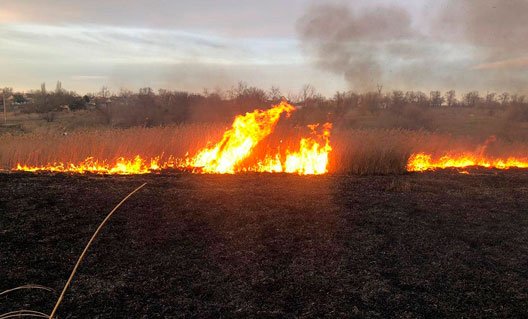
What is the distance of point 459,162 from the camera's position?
16.6 m

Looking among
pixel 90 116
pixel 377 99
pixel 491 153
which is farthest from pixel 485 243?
pixel 90 116

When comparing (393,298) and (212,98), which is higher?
(212,98)

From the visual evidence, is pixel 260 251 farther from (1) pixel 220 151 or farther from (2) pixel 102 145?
(2) pixel 102 145

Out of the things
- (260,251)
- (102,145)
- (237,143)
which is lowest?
(260,251)

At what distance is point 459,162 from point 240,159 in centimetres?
977

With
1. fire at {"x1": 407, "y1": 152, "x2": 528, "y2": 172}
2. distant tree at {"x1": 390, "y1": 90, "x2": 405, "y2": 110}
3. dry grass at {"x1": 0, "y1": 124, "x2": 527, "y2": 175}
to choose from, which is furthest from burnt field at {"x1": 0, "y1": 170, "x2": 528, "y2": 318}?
A: distant tree at {"x1": 390, "y1": 90, "x2": 405, "y2": 110}

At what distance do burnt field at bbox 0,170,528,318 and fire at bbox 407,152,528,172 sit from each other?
17.1ft

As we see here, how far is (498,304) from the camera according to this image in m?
4.43

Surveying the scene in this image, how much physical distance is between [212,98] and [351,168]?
Result: 20064mm

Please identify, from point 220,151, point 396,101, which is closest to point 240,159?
point 220,151

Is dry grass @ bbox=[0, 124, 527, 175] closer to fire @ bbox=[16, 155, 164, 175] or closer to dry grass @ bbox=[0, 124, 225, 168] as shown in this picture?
dry grass @ bbox=[0, 124, 225, 168]

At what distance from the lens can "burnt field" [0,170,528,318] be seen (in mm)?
4316

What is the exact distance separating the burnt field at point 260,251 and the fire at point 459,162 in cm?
523

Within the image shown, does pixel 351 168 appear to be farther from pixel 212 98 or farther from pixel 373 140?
pixel 212 98
